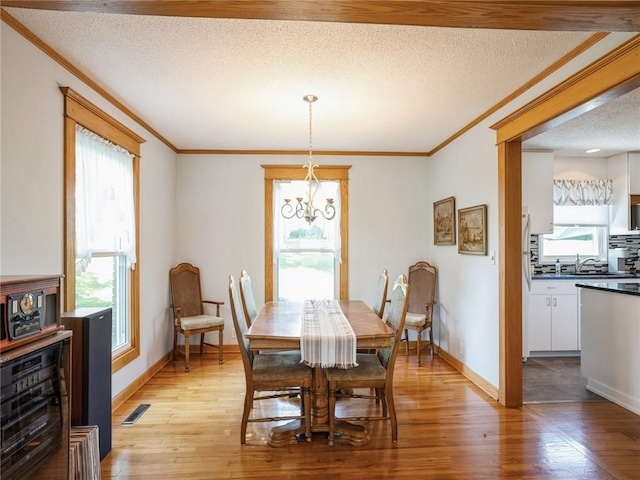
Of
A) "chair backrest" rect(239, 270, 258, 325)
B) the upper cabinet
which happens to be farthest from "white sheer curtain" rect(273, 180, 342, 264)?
the upper cabinet

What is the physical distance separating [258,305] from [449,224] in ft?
8.34

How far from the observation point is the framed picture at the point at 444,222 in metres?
4.36

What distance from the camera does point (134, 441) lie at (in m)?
2.64

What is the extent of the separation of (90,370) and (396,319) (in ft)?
6.58

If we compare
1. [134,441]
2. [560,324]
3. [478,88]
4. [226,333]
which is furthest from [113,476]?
[560,324]

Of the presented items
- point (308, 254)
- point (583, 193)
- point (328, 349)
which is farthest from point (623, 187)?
point (328, 349)

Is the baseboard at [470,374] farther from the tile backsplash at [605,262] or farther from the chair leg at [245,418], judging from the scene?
the chair leg at [245,418]

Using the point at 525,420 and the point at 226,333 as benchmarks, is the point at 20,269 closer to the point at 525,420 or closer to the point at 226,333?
the point at 226,333

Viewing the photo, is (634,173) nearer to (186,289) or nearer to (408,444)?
(408,444)

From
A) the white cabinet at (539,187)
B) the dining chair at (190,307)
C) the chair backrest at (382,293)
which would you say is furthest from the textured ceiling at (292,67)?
the dining chair at (190,307)

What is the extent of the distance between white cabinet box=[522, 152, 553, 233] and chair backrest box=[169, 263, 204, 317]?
4.09 meters

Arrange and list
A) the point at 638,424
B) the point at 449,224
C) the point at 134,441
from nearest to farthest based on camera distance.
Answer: the point at 134,441 → the point at 638,424 → the point at 449,224

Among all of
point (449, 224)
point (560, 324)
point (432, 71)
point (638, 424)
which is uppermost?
point (432, 71)

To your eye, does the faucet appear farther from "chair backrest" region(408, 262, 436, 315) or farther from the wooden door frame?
the wooden door frame
